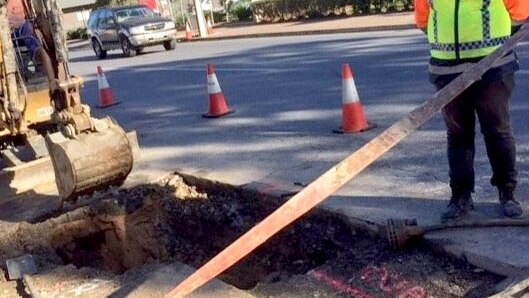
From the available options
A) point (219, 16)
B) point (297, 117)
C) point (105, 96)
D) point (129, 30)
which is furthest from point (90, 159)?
point (219, 16)

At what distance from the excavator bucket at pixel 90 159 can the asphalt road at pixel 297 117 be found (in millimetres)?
1231

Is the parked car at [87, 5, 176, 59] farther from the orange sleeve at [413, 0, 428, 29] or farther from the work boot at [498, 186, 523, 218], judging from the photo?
the work boot at [498, 186, 523, 218]

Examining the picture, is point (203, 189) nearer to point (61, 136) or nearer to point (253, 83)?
point (61, 136)

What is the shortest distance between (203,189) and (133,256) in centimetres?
114

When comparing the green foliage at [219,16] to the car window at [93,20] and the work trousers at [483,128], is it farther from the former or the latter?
the work trousers at [483,128]

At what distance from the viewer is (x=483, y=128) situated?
16.5 ft

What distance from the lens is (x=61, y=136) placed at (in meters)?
6.68

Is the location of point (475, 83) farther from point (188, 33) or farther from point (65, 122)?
point (188, 33)

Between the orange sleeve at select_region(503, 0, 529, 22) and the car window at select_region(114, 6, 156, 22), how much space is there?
2604 cm

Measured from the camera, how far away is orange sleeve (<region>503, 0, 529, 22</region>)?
4734 mm

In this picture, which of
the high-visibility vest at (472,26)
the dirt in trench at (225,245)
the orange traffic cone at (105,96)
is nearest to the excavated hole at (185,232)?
the dirt in trench at (225,245)

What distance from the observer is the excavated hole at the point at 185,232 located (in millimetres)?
6035

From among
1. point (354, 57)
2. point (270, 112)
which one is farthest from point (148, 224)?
point (354, 57)

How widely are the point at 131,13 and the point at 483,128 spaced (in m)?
26.3
